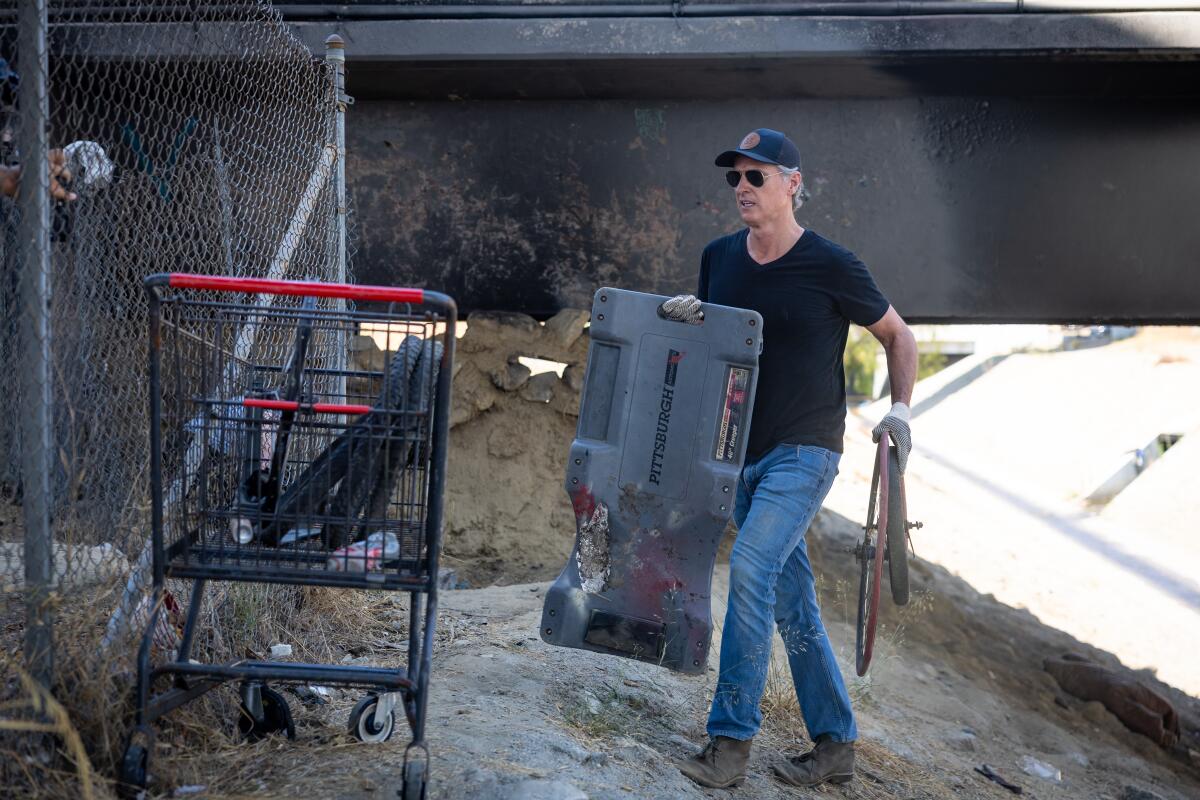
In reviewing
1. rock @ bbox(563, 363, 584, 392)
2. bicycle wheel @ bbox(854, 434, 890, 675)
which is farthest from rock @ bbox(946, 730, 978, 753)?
rock @ bbox(563, 363, 584, 392)

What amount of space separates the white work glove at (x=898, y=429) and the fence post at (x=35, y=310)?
256cm

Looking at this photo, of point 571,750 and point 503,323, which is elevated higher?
point 503,323

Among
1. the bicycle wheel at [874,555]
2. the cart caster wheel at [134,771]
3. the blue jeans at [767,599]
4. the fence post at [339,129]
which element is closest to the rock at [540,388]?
the fence post at [339,129]

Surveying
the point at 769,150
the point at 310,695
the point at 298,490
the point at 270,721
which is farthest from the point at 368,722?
the point at 769,150

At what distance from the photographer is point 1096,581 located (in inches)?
468

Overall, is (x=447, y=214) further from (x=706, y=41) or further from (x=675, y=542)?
(x=675, y=542)

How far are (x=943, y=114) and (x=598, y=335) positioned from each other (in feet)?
12.0

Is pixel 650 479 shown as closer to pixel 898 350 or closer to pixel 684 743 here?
pixel 898 350

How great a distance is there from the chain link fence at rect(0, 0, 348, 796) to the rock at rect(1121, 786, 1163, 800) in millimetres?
4422

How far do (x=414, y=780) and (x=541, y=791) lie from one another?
17.1 inches

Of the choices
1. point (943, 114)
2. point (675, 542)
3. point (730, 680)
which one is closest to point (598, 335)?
point (675, 542)

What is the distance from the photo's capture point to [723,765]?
150 inches

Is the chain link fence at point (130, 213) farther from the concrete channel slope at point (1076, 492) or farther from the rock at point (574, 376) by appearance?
the concrete channel slope at point (1076, 492)

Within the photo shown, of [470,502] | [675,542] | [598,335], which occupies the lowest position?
[470,502]
